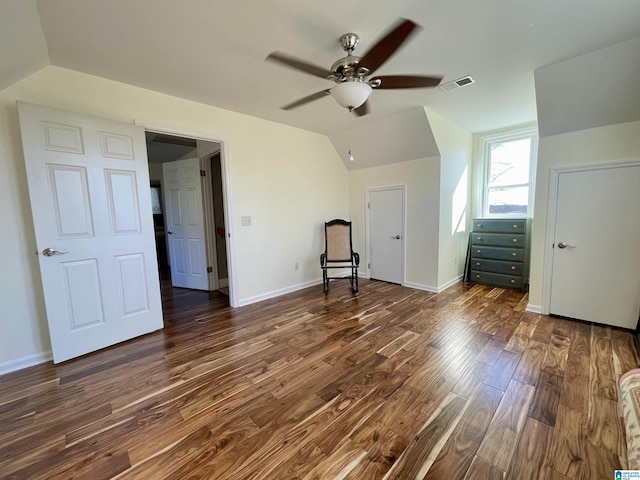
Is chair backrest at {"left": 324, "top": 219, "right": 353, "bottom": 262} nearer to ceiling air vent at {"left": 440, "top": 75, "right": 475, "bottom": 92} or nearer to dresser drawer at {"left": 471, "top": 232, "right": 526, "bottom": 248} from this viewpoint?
dresser drawer at {"left": 471, "top": 232, "right": 526, "bottom": 248}

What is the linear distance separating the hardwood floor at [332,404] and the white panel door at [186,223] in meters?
1.54

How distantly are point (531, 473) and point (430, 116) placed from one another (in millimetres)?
3469

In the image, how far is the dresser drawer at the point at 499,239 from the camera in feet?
12.4

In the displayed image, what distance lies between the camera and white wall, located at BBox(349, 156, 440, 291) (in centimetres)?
377

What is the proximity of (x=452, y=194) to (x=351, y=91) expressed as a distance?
2871 millimetres

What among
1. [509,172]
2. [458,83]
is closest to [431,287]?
[509,172]

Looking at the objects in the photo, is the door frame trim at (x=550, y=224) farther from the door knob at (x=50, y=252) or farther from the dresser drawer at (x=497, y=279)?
the door knob at (x=50, y=252)

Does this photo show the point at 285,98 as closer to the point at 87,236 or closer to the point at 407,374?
the point at 87,236

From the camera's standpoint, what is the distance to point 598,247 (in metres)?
2.66

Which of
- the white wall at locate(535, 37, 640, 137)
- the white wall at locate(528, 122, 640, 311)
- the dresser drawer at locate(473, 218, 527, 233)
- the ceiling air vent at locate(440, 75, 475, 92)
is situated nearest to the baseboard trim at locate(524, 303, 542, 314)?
the white wall at locate(528, 122, 640, 311)

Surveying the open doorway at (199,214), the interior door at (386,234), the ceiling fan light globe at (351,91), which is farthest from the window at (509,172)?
the open doorway at (199,214)

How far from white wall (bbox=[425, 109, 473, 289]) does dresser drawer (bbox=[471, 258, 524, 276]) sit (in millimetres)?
279

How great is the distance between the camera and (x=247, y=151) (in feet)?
11.2

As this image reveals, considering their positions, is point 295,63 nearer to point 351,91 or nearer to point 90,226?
point 351,91
